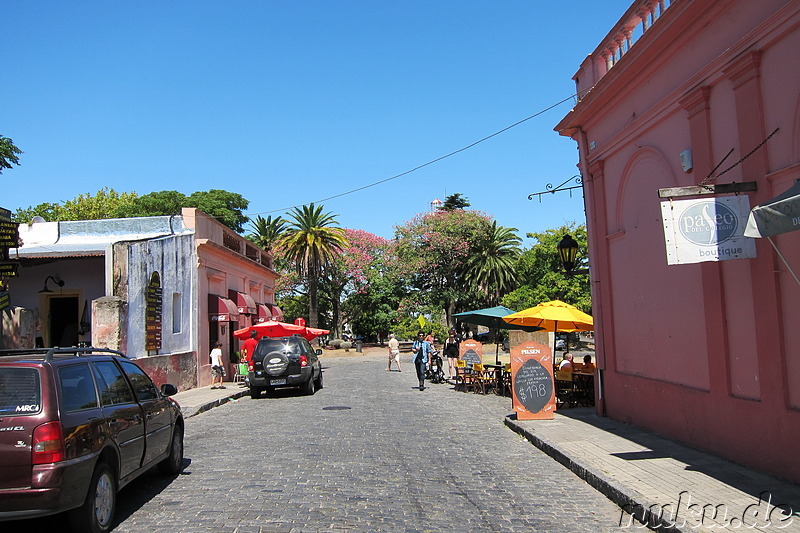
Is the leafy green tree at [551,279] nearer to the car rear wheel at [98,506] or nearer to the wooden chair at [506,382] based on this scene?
the wooden chair at [506,382]

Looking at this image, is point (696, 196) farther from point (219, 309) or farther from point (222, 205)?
point (222, 205)

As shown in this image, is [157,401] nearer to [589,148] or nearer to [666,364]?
[666,364]

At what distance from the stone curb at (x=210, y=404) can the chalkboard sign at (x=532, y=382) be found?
24.4 feet

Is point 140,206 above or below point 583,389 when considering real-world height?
above

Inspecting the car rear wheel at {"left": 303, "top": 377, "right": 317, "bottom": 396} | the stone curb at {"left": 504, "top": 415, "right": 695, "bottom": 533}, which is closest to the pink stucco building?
the stone curb at {"left": 504, "top": 415, "right": 695, "bottom": 533}

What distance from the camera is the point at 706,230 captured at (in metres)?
7.20

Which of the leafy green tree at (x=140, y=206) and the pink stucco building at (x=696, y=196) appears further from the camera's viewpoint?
the leafy green tree at (x=140, y=206)

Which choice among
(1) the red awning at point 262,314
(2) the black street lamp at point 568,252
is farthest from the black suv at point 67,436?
(1) the red awning at point 262,314

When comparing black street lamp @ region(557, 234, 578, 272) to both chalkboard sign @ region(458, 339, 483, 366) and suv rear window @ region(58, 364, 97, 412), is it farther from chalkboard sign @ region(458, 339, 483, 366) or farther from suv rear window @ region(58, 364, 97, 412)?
suv rear window @ region(58, 364, 97, 412)

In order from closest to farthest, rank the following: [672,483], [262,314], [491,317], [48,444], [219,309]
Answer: [48,444] → [672,483] → [491,317] → [219,309] → [262,314]

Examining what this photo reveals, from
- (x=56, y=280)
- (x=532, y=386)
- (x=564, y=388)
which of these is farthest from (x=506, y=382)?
(x=56, y=280)

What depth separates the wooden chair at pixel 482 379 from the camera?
61.9ft

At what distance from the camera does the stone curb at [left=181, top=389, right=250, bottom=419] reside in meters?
14.7

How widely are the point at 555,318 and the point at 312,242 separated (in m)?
29.8
